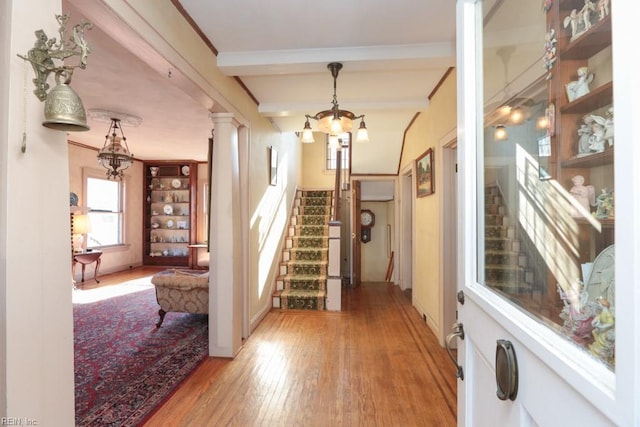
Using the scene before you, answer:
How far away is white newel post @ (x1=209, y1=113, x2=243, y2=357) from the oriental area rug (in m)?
0.29

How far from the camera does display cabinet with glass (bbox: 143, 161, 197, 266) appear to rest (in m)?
7.35

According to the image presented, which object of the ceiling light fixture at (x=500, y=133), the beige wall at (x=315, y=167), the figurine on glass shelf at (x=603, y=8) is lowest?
the ceiling light fixture at (x=500, y=133)

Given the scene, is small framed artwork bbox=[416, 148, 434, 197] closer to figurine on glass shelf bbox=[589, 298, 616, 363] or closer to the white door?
the white door

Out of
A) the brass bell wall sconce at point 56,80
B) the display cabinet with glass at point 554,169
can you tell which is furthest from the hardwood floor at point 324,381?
the brass bell wall sconce at point 56,80

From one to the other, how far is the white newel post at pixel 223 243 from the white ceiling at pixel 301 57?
611mm

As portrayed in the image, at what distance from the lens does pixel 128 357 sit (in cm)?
284

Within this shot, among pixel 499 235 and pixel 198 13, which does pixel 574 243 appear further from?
pixel 198 13

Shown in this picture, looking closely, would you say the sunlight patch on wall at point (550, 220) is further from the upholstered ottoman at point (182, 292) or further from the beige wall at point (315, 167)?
the beige wall at point (315, 167)

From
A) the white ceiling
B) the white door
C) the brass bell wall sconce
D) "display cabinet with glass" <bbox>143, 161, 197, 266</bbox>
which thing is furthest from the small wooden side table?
the white door

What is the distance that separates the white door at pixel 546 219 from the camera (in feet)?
1.54

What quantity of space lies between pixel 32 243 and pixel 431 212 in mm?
3439

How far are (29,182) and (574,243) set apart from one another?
1.58 m

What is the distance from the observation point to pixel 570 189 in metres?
0.80

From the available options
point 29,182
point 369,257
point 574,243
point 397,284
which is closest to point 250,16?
point 29,182
